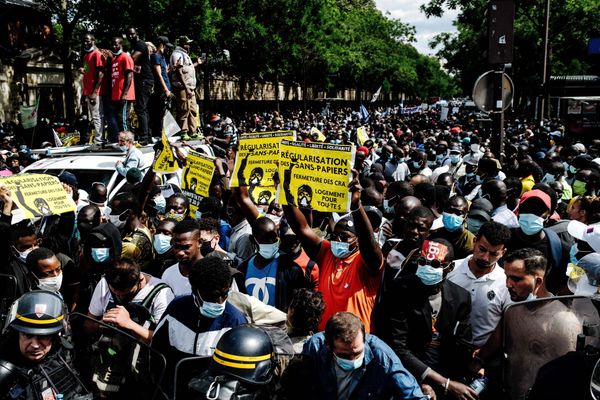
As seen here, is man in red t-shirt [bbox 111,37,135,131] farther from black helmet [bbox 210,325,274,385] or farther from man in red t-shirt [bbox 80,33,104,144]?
black helmet [bbox 210,325,274,385]

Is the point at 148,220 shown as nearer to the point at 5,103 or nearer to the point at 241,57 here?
the point at 5,103

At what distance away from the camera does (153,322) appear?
4.11 meters

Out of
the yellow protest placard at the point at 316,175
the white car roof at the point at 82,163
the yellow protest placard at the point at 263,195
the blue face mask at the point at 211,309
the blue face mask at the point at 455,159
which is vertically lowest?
the blue face mask at the point at 211,309

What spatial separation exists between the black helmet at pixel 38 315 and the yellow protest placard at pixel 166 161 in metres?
3.96

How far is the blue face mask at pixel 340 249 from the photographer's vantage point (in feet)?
14.8

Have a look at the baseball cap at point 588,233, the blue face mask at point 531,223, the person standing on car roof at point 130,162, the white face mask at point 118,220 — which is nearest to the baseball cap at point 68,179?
the person standing on car roof at point 130,162

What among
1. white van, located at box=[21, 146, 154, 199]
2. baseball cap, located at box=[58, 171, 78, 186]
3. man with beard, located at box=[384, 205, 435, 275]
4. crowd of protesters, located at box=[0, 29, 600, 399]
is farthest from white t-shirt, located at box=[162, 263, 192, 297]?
white van, located at box=[21, 146, 154, 199]

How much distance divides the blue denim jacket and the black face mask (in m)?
2.15

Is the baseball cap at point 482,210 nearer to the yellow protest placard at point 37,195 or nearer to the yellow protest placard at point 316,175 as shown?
the yellow protest placard at point 316,175

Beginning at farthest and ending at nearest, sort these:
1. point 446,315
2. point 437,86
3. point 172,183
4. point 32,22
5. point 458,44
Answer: point 437,86
point 458,44
point 32,22
point 172,183
point 446,315

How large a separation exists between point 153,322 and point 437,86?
516 feet

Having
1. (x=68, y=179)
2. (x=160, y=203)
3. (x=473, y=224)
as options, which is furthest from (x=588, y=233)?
(x=68, y=179)

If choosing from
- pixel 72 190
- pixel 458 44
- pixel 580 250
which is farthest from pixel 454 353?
pixel 458 44

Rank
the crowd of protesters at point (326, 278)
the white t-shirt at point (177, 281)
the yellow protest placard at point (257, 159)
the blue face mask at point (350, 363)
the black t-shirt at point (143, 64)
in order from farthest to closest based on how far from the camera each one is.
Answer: the black t-shirt at point (143, 64), the yellow protest placard at point (257, 159), the white t-shirt at point (177, 281), the crowd of protesters at point (326, 278), the blue face mask at point (350, 363)
